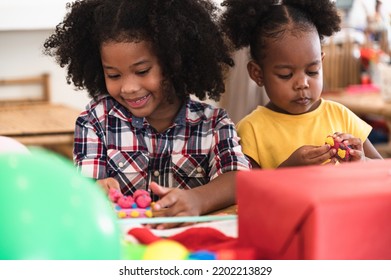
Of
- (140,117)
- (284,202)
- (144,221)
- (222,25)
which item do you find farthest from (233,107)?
(284,202)

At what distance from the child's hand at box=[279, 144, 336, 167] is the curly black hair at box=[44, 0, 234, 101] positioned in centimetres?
34

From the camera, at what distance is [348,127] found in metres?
1.64

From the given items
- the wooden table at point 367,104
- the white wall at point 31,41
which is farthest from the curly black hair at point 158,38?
the white wall at point 31,41

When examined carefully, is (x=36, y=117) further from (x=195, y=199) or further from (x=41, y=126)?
(x=195, y=199)

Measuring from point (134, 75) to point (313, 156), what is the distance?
0.44 metres

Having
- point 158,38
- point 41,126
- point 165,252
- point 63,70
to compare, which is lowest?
point 41,126

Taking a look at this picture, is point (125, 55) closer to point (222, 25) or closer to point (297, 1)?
point (222, 25)

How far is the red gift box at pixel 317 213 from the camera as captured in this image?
69 centimetres

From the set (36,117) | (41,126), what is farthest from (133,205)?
(36,117)

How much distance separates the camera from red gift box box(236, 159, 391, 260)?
69cm

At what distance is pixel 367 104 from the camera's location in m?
3.53

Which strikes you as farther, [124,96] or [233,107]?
[233,107]

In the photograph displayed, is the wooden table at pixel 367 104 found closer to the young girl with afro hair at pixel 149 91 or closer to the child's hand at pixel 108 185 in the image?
the young girl with afro hair at pixel 149 91
